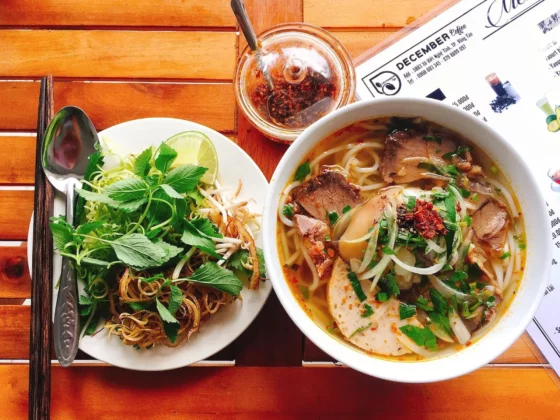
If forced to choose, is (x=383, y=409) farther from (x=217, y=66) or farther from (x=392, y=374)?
(x=217, y=66)

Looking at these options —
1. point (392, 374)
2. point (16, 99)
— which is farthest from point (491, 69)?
point (16, 99)

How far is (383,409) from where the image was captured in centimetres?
167

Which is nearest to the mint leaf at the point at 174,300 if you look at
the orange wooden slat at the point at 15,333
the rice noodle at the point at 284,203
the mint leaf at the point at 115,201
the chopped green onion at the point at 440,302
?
the mint leaf at the point at 115,201

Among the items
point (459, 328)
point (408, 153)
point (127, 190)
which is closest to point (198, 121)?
point (127, 190)

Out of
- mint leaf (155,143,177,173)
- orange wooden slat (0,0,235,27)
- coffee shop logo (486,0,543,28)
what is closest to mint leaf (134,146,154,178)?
mint leaf (155,143,177,173)

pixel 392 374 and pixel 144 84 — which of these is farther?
pixel 144 84

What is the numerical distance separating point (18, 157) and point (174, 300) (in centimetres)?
80

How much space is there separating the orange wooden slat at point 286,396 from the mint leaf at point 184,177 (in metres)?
0.59

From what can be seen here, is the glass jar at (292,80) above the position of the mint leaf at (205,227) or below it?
above

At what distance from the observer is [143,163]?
5.13 feet

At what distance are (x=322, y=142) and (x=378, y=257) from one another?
0.36m

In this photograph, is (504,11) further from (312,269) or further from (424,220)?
(312,269)

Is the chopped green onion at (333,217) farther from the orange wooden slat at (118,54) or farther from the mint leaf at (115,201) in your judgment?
the orange wooden slat at (118,54)

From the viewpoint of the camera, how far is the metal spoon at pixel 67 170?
60.2 inches
